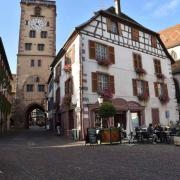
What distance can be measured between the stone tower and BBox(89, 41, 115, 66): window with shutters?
74.9ft

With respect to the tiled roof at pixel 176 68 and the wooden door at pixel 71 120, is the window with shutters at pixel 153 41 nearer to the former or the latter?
the tiled roof at pixel 176 68

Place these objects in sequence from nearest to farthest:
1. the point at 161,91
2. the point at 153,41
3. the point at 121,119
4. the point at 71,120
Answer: the point at 121,119, the point at 71,120, the point at 161,91, the point at 153,41

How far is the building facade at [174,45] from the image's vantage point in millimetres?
30919

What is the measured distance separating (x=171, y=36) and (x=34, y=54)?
21795 millimetres

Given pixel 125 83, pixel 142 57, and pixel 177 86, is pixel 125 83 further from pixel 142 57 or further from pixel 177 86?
pixel 177 86

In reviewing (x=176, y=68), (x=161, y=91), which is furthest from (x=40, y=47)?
(x=161, y=91)

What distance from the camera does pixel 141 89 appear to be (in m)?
23.2

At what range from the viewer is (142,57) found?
2405cm

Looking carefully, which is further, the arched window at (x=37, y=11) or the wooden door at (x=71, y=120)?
the arched window at (x=37, y=11)

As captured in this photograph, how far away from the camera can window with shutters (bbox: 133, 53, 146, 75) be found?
905 inches

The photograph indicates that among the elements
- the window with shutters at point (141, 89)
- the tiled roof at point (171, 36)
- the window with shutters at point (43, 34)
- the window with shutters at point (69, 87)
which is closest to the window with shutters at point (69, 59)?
the window with shutters at point (69, 87)

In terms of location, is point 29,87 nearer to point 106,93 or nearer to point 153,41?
point 153,41

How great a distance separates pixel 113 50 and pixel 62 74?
585cm

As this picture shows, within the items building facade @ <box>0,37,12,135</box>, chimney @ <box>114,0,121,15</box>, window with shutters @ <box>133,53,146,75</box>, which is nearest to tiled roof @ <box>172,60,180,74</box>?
window with shutters @ <box>133,53,146,75</box>
